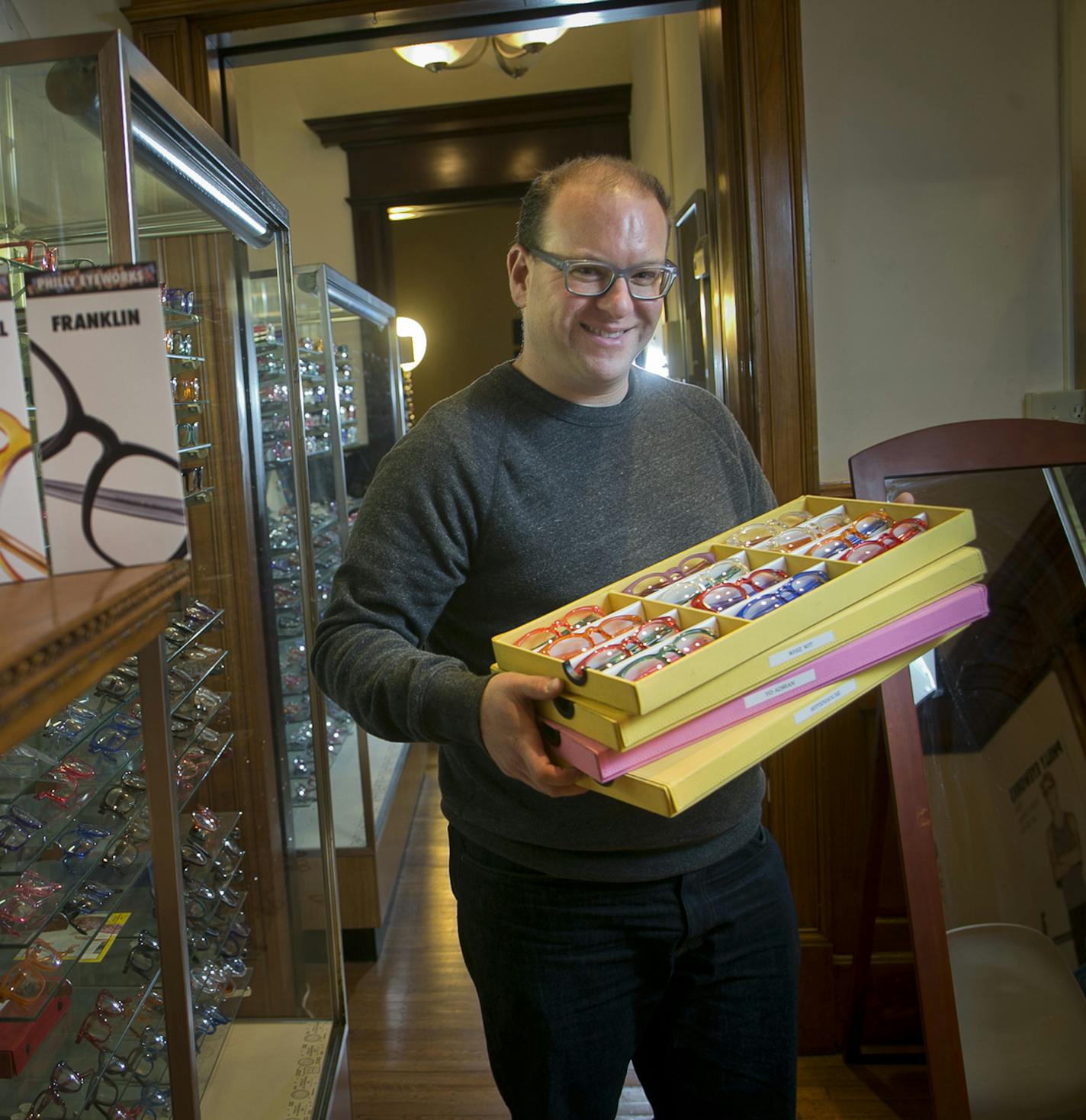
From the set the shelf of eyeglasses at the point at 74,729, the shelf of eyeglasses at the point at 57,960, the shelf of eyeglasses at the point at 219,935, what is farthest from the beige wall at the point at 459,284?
the shelf of eyeglasses at the point at 57,960

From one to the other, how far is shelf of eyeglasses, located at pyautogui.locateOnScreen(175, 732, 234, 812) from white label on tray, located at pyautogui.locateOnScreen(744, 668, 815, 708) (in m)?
0.98

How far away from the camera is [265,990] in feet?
7.00

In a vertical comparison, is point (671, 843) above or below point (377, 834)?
above

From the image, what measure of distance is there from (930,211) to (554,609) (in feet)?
4.94

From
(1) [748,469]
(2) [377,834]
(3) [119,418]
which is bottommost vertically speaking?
(2) [377,834]

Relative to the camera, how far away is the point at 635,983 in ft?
4.47

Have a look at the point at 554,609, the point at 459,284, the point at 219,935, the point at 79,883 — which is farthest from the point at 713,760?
the point at 459,284

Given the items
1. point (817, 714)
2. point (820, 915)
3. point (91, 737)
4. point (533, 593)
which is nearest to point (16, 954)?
point (91, 737)

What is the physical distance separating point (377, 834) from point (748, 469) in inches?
79.7

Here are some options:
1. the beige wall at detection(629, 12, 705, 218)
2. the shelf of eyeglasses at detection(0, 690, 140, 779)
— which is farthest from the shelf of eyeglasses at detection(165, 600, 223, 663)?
the beige wall at detection(629, 12, 705, 218)

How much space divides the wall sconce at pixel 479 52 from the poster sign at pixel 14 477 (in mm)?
2978

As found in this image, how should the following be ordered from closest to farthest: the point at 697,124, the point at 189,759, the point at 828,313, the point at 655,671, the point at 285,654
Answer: the point at 655,671, the point at 189,759, the point at 828,313, the point at 285,654, the point at 697,124

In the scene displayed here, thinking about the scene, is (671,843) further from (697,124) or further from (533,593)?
(697,124)

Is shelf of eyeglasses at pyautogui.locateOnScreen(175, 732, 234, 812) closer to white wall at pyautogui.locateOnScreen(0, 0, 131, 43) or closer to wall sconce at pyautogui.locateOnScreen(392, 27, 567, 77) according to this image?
white wall at pyautogui.locateOnScreen(0, 0, 131, 43)
